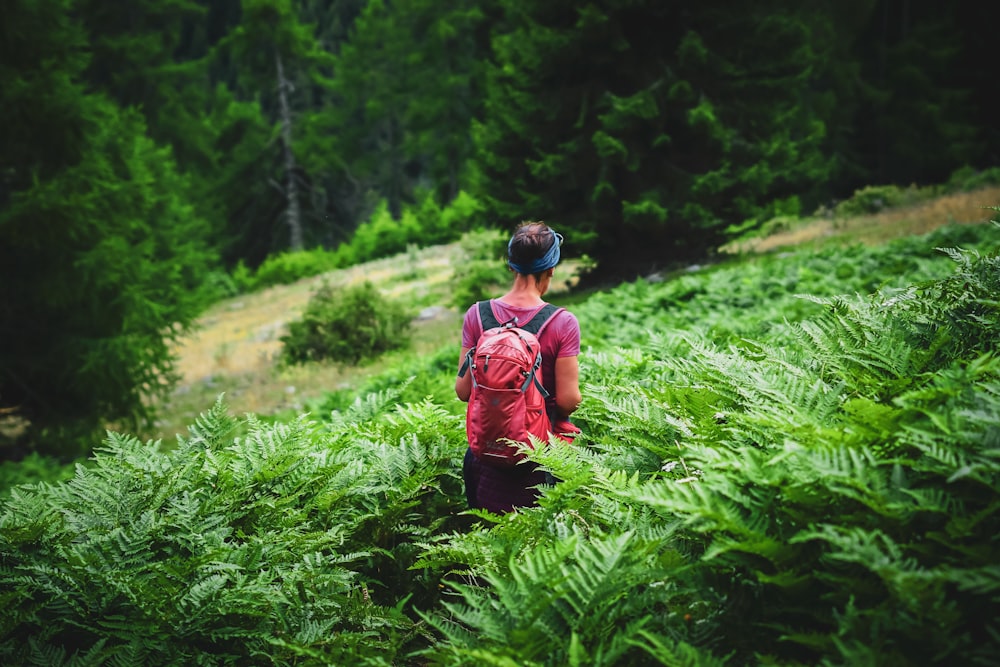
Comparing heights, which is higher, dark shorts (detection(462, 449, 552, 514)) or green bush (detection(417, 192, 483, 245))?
dark shorts (detection(462, 449, 552, 514))

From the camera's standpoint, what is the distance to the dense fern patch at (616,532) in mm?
1569

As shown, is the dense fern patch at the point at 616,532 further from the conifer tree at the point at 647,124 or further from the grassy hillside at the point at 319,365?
the conifer tree at the point at 647,124

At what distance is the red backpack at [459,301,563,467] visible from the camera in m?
2.75

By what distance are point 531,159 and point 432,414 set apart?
445 inches

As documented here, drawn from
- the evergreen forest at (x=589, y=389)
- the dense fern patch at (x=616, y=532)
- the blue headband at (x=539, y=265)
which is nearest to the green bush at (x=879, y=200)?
the evergreen forest at (x=589, y=389)

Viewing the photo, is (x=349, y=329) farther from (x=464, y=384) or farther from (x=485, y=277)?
(x=464, y=384)

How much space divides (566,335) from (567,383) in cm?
23

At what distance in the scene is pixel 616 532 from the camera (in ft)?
7.20

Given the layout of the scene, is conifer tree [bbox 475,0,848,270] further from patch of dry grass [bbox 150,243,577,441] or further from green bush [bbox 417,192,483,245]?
green bush [bbox 417,192,483,245]

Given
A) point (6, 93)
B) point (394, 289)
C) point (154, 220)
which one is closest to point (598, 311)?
point (6, 93)

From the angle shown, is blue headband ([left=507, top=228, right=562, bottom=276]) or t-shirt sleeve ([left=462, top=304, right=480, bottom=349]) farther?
t-shirt sleeve ([left=462, top=304, right=480, bottom=349])

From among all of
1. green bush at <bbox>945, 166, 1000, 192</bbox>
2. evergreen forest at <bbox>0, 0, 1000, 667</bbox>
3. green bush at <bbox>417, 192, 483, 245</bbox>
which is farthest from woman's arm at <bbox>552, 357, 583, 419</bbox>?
green bush at <bbox>417, 192, 483, 245</bbox>

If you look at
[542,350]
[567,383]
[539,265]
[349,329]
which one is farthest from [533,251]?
[349,329]

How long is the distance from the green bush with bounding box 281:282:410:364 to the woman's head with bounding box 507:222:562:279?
1060 centimetres
